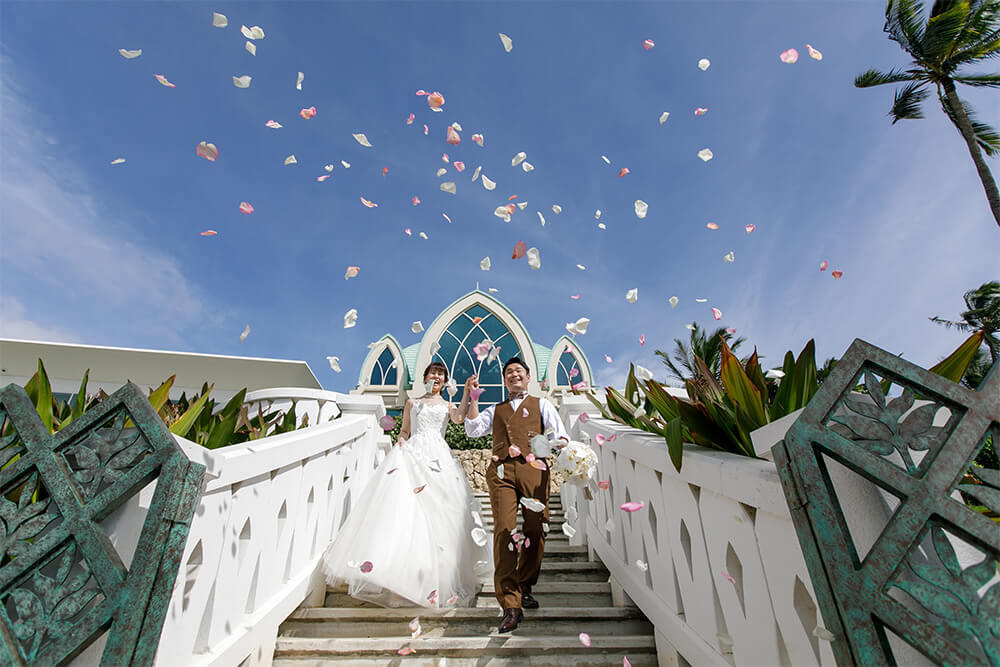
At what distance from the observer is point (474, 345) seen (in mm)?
15680

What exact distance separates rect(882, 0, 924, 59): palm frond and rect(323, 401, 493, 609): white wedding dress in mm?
13241

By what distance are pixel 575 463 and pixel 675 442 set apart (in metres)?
1.11

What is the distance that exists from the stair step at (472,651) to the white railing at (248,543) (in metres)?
0.23

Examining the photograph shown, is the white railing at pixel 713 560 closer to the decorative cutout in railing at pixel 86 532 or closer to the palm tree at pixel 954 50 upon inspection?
the decorative cutout in railing at pixel 86 532

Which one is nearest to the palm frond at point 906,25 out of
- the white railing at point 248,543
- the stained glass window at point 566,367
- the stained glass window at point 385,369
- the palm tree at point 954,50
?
the palm tree at point 954,50

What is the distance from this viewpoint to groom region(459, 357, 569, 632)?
2623 mm

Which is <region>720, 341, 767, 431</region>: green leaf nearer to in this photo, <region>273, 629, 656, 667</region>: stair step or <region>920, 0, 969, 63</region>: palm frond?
<region>273, 629, 656, 667</region>: stair step

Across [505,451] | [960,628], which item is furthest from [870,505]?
[505,451]

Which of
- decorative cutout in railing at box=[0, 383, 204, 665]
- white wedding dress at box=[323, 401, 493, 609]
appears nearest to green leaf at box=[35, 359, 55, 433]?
decorative cutout in railing at box=[0, 383, 204, 665]

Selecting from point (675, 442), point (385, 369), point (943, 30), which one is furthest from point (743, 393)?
point (385, 369)

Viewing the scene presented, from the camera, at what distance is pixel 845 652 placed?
0.94 m

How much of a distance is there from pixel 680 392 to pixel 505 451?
2033 millimetres

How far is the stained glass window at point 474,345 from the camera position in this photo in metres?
14.9

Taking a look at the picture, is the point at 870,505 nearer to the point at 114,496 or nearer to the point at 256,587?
the point at 114,496
